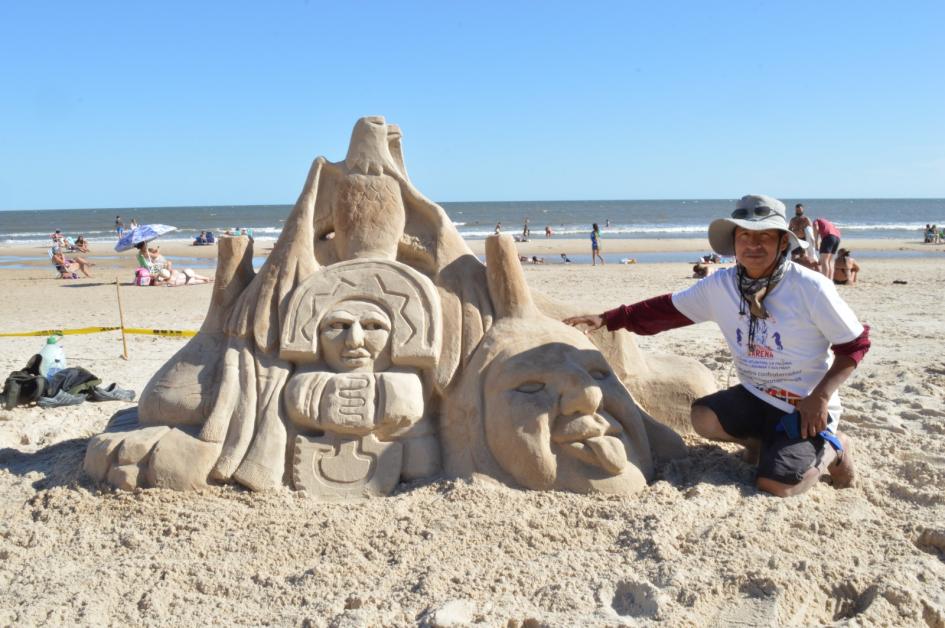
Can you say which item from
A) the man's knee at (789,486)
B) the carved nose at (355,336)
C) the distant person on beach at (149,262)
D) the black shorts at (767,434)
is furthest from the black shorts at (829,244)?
the distant person on beach at (149,262)

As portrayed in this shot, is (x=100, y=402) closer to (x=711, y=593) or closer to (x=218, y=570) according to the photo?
(x=218, y=570)

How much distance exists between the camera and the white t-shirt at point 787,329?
9.05ft

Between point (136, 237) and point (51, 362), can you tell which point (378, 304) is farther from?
point (136, 237)

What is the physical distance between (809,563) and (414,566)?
1.30 metres

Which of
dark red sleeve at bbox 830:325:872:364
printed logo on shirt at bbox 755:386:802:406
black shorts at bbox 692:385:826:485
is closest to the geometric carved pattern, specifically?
black shorts at bbox 692:385:826:485

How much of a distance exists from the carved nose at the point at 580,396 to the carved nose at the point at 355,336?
88 centimetres

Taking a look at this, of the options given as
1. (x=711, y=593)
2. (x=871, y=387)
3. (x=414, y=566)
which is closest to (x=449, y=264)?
(x=414, y=566)

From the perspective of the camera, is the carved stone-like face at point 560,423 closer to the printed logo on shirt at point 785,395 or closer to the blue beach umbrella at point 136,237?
the printed logo on shirt at point 785,395

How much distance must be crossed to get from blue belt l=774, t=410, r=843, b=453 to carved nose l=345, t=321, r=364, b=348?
173 cm

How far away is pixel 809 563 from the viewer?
244 centimetres

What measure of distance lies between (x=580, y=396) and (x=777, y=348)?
0.79 meters

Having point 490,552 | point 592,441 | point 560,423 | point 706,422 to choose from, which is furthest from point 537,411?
point 706,422

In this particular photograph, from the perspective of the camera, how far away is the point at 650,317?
10.8 ft

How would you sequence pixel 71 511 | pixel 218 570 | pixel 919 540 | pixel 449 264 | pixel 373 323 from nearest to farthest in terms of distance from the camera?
pixel 218 570 → pixel 919 540 → pixel 71 511 → pixel 373 323 → pixel 449 264
